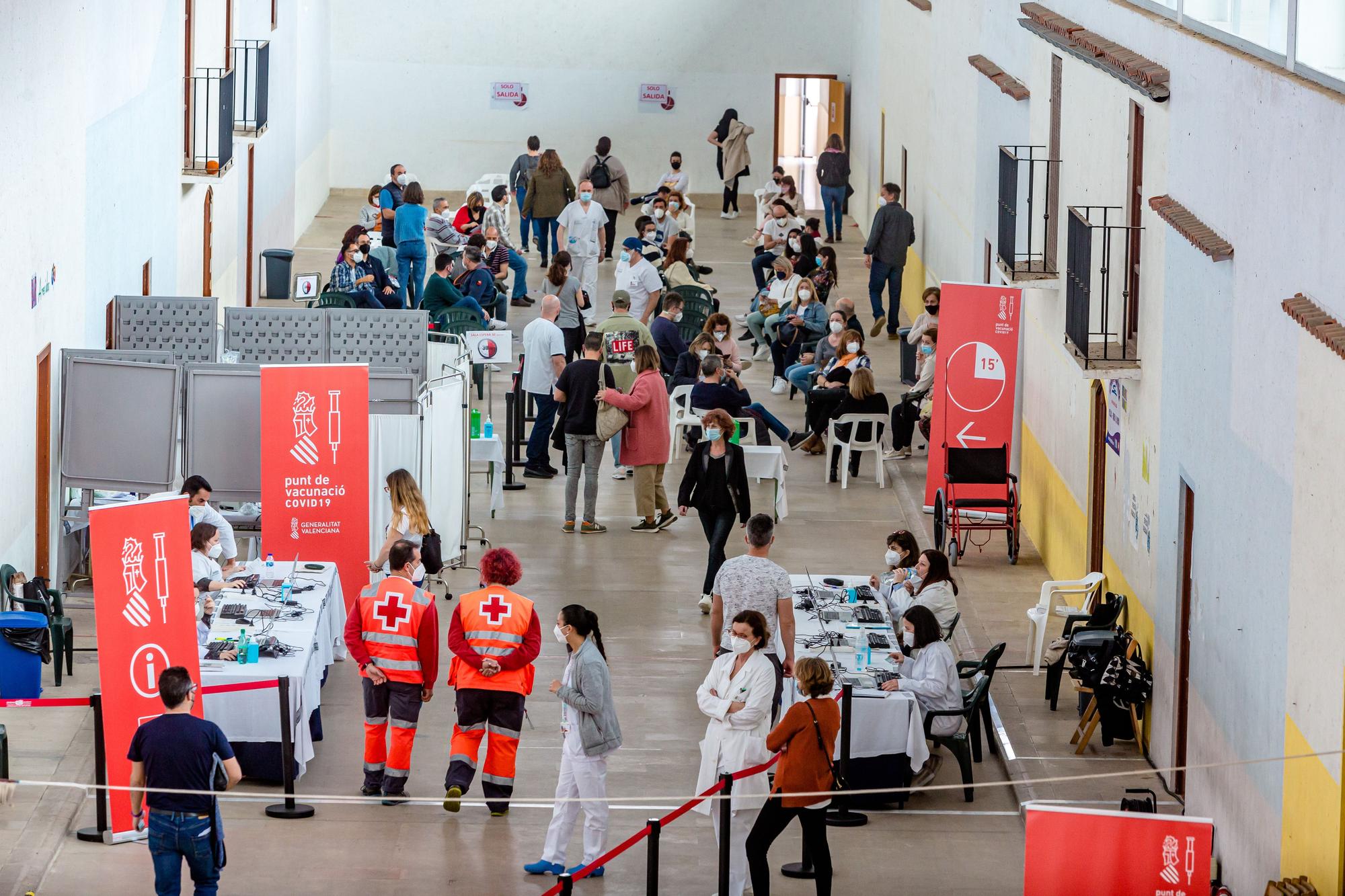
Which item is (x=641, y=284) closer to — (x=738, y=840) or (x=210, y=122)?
(x=210, y=122)

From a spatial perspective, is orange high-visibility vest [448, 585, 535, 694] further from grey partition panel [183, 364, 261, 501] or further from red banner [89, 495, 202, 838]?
grey partition panel [183, 364, 261, 501]

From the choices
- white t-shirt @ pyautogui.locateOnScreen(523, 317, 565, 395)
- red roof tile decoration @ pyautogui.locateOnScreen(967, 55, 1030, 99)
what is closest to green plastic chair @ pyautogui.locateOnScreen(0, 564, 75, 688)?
white t-shirt @ pyautogui.locateOnScreen(523, 317, 565, 395)

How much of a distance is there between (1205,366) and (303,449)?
6.68 metres

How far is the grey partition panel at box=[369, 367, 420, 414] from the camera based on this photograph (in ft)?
50.6

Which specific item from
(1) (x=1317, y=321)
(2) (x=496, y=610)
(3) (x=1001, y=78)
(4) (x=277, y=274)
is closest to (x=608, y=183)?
(4) (x=277, y=274)

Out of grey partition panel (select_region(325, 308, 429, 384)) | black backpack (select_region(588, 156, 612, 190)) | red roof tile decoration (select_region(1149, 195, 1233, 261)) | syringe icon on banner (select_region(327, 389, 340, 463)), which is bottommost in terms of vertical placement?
syringe icon on banner (select_region(327, 389, 340, 463))

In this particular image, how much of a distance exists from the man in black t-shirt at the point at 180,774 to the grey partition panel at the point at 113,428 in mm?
5990

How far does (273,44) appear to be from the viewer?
2772cm

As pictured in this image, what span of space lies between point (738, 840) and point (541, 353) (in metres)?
8.64

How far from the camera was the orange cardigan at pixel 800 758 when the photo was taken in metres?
9.38

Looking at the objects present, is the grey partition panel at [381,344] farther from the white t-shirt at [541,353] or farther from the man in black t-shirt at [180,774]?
the man in black t-shirt at [180,774]

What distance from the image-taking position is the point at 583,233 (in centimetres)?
2519

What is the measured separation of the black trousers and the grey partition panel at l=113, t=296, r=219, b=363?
9072mm

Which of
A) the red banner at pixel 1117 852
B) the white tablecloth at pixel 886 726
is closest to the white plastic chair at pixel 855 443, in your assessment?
the white tablecloth at pixel 886 726
